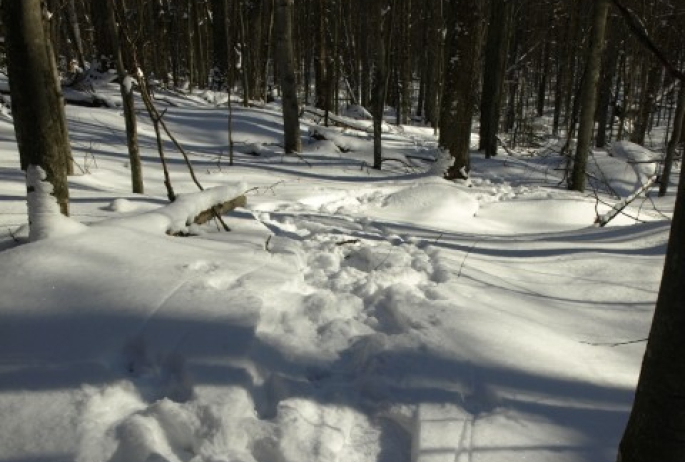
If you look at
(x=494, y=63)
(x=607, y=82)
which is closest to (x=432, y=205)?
(x=494, y=63)

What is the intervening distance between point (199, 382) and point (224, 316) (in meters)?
0.50

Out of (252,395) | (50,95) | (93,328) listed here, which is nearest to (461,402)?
(252,395)

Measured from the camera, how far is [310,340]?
8.37 feet

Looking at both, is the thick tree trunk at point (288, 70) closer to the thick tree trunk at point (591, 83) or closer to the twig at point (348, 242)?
the thick tree trunk at point (591, 83)

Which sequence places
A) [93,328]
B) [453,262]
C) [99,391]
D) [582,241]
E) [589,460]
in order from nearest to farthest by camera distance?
[589,460] → [99,391] → [93,328] → [453,262] → [582,241]

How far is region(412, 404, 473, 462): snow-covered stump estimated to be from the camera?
5.78ft

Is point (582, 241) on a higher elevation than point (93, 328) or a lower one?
lower

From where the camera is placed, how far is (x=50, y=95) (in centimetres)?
302

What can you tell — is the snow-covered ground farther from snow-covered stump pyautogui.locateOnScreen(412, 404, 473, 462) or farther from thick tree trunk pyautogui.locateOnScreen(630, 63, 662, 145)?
thick tree trunk pyautogui.locateOnScreen(630, 63, 662, 145)

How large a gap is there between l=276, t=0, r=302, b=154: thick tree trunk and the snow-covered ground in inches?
197

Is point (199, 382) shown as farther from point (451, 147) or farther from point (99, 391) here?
point (451, 147)

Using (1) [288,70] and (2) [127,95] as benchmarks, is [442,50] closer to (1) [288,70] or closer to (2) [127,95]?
(1) [288,70]

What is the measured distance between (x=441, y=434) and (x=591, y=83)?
7.92 m

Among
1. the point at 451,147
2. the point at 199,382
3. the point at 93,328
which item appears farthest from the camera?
the point at 451,147
